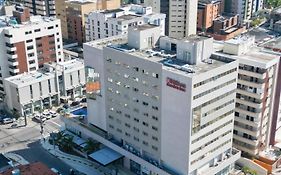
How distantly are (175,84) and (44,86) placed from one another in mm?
59585

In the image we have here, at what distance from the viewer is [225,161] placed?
99.4 meters

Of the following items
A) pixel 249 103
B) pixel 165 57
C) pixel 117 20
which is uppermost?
pixel 117 20

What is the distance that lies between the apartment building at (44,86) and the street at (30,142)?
6.03m

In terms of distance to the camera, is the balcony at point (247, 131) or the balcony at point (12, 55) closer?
the balcony at point (247, 131)

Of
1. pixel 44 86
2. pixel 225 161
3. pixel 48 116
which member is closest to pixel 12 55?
pixel 44 86

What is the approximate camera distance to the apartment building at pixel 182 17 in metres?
183

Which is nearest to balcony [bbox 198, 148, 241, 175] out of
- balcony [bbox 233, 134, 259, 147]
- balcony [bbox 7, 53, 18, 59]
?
balcony [bbox 233, 134, 259, 147]

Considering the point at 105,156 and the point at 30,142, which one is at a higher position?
the point at 105,156

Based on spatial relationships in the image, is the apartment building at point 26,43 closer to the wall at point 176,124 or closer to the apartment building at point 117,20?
the apartment building at point 117,20

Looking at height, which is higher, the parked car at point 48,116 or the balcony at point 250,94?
the balcony at point 250,94

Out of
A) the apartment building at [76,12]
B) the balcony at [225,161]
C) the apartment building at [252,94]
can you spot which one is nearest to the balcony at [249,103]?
the apartment building at [252,94]

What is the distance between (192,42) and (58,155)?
1848 inches

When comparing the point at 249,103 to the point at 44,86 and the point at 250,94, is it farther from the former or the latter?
the point at 44,86

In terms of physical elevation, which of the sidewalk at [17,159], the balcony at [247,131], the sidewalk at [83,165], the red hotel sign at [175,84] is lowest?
the sidewalk at [83,165]
